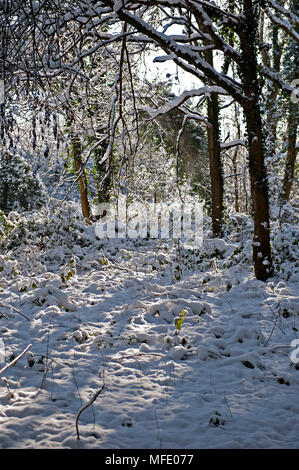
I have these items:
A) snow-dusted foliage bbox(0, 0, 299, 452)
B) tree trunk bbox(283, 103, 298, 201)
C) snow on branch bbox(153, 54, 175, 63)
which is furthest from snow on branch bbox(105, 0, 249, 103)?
tree trunk bbox(283, 103, 298, 201)

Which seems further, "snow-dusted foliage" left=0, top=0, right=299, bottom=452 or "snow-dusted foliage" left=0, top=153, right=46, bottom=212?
"snow-dusted foliage" left=0, top=153, right=46, bottom=212

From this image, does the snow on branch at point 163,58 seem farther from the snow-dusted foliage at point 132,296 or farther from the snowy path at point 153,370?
the snowy path at point 153,370

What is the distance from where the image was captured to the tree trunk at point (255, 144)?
627 centimetres

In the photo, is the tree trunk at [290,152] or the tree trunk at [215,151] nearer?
the tree trunk at [215,151]

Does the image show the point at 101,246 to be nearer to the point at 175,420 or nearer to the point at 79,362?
the point at 79,362

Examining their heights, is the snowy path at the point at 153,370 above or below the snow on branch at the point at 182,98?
below

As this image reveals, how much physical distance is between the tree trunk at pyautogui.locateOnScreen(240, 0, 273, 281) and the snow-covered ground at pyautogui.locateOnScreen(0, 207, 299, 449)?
562 millimetres

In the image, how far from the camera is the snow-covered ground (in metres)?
2.66

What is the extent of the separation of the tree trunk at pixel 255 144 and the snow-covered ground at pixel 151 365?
562 mm

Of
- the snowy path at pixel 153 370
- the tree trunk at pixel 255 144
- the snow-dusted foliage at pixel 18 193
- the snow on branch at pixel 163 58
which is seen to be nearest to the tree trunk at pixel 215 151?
the tree trunk at pixel 255 144

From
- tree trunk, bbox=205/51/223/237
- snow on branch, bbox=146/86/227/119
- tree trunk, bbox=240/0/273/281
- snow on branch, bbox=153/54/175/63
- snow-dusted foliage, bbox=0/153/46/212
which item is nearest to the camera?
snow on branch, bbox=153/54/175/63

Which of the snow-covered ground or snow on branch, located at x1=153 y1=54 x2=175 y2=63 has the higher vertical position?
snow on branch, located at x1=153 y1=54 x2=175 y2=63

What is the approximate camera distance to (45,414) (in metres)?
2.87

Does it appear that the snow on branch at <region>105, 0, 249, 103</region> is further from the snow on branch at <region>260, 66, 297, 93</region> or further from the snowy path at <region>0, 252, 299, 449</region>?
the snowy path at <region>0, 252, 299, 449</region>
